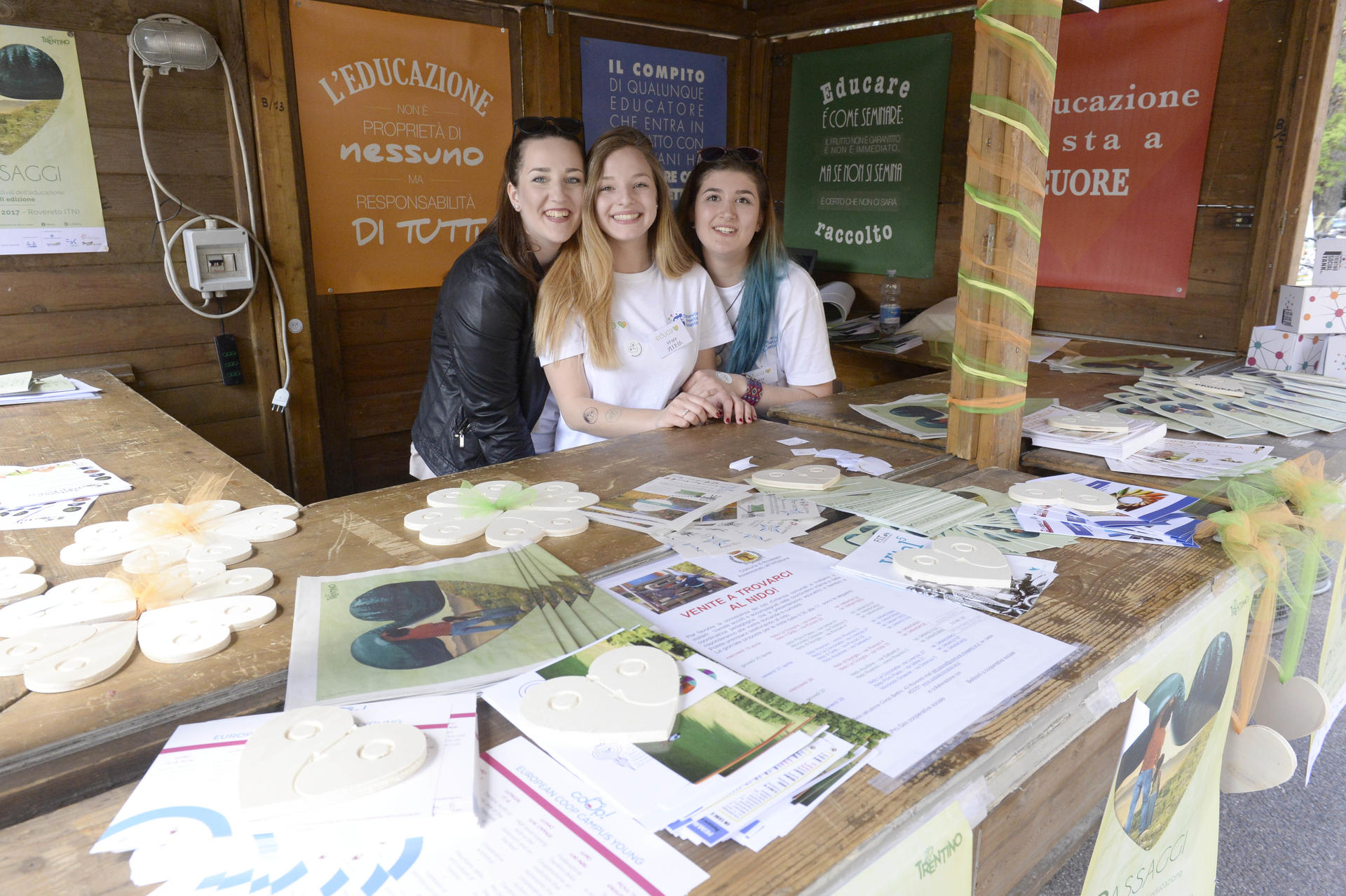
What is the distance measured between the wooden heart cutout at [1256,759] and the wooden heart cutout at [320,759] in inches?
46.5

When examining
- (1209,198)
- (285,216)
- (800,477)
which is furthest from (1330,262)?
(285,216)

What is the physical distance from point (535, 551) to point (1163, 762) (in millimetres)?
802

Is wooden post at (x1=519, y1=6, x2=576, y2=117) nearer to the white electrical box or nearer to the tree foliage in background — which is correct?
the white electrical box

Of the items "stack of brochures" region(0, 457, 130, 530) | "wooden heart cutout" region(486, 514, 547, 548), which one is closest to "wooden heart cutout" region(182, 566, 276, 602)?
"wooden heart cutout" region(486, 514, 547, 548)

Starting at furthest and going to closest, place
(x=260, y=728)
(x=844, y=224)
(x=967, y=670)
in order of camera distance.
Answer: (x=844, y=224) → (x=967, y=670) → (x=260, y=728)

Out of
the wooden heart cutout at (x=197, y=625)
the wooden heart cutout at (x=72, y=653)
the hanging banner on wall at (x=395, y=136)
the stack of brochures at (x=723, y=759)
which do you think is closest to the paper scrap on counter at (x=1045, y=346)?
the hanging banner on wall at (x=395, y=136)

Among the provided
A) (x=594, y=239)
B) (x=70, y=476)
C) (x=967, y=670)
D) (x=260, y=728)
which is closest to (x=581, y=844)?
(x=260, y=728)

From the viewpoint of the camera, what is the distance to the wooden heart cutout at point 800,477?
1359mm

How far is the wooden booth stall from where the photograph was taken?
73cm

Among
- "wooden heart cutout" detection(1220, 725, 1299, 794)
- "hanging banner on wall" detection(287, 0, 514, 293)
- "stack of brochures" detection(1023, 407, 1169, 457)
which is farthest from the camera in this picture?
"hanging banner on wall" detection(287, 0, 514, 293)

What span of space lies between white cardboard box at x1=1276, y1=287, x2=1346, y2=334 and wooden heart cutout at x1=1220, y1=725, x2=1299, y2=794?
1.46m

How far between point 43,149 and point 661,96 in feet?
7.76

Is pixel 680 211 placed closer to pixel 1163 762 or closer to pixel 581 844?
pixel 1163 762

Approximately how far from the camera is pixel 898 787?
2.10 feet
